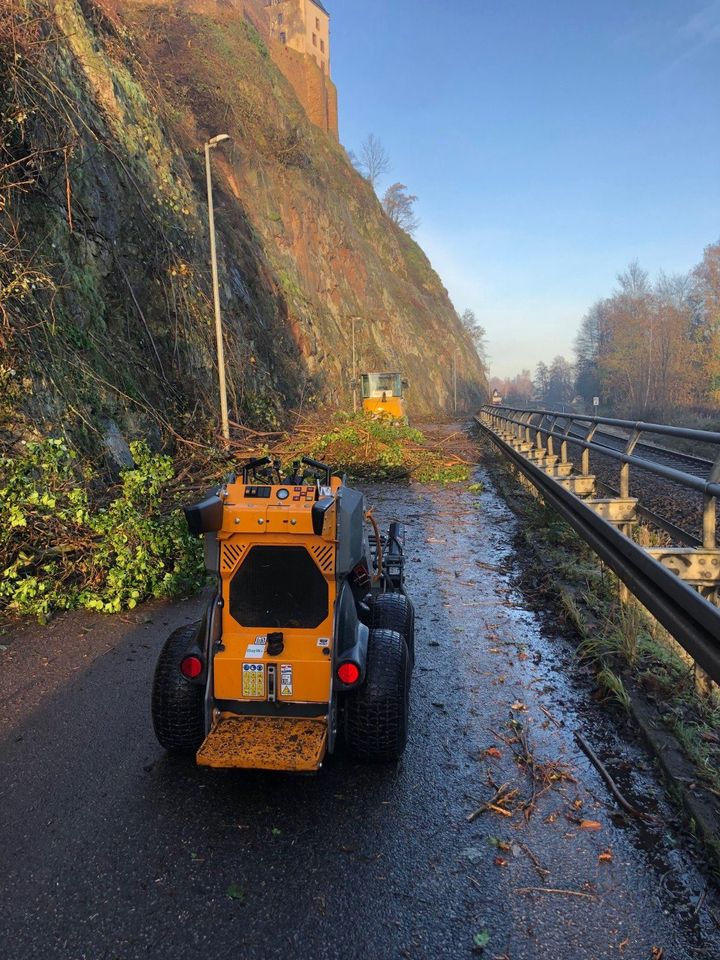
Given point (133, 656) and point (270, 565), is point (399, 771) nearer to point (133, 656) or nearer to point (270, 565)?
point (270, 565)

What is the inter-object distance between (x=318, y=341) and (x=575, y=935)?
1442 inches

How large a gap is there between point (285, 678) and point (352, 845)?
83cm

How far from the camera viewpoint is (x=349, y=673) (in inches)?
129

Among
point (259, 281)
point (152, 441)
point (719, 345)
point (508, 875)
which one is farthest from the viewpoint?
point (719, 345)

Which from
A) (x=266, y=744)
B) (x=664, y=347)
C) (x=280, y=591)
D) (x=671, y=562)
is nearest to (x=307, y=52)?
(x=664, y=347)

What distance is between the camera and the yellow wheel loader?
3.25 metres

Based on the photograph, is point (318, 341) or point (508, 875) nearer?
point (508, 875)

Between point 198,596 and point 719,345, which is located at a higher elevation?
point 719,345

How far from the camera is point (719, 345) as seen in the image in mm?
44594

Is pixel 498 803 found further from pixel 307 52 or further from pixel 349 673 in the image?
pixel 307 52

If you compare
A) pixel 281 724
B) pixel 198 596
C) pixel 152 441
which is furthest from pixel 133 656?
pixel 152 441

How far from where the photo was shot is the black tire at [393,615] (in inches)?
169

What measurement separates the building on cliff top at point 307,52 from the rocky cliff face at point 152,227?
68.8 feet

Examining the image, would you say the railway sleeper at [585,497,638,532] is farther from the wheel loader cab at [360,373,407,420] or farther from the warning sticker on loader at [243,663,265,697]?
the wheel loader cab at [360,373,407,420]
